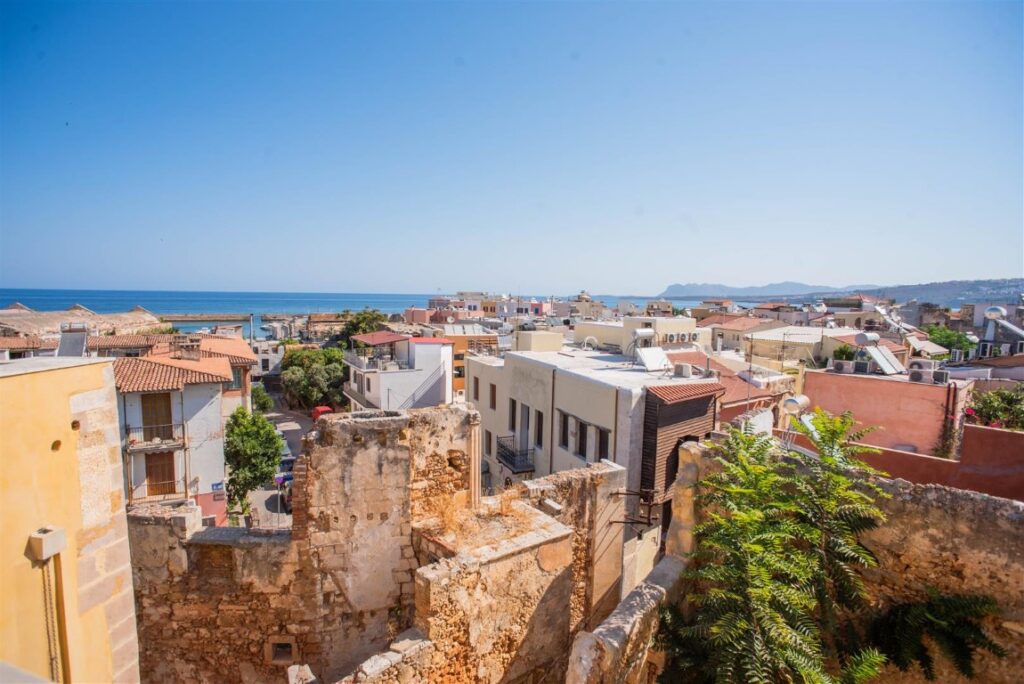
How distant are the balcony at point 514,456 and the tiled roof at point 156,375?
11.7 m

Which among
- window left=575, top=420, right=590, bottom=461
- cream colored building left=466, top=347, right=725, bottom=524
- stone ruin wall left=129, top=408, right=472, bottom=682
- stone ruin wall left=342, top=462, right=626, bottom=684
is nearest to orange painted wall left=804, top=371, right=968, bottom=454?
cream colored building left=466, top=347, right=725, bottom=524

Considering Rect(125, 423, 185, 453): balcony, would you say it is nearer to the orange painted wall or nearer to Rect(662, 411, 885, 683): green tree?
Rect(662, 411, 885, 683): green tree

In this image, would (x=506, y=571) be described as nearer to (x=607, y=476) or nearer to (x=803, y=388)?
(x=607, y=476)

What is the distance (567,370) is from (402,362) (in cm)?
1970

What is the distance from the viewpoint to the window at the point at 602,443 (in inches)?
596

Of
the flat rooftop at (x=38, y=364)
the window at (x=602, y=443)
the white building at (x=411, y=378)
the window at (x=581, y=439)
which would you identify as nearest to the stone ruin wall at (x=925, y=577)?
the flat rooftop at (x=38, y=364)

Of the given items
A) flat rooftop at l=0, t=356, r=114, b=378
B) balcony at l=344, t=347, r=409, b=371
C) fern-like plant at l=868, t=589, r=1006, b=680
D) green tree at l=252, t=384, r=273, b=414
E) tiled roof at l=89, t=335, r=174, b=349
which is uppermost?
flat rooftop at l=0, t=356, r=114, b=378

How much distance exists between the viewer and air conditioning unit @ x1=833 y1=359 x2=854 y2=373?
53.8 feet

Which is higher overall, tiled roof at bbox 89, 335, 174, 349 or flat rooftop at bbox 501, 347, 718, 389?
flat rooftop at bbox 501, 347, 718, 389

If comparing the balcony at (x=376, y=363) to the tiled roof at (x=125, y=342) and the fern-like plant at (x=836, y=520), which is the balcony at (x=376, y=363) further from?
the fern-like plant at (x=836, y=520)

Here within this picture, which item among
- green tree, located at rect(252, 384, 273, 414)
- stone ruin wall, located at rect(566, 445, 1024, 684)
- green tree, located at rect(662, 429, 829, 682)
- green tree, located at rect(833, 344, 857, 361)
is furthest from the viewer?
green tree, located at rect(252, 384, 273, 414)

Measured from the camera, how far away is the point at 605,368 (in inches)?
712

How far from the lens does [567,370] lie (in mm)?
16875

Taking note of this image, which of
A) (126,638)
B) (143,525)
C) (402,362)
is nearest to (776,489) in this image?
(126,638)
